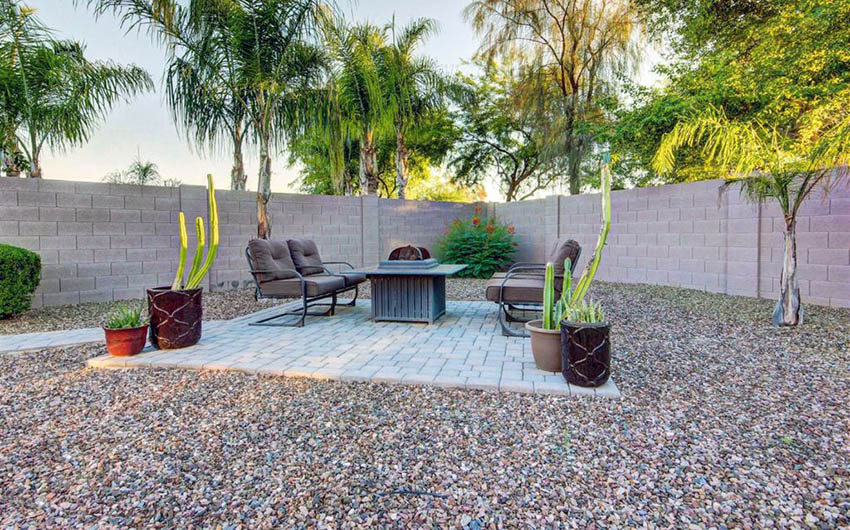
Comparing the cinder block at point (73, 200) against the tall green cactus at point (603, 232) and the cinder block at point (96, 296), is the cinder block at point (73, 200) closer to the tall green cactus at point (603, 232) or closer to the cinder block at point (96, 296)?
the cinder block at point (96, 296)

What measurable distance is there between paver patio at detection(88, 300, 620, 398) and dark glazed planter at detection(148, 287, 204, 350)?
3.4 inches

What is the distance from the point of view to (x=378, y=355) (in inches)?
125

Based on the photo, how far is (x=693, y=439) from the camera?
191 centimetres

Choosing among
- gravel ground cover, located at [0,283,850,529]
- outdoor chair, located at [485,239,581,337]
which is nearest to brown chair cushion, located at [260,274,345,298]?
gravel ground cover, located at [0,283,850,529]

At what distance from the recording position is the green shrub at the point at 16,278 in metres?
4.32

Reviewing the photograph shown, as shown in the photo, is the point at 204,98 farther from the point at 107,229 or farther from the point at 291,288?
the point at 291,288

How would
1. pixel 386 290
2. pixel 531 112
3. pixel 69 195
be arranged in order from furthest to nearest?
1. pixel 531 112
2. pixel 69 195
3. pixel 386 290

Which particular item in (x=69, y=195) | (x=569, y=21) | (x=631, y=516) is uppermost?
(x=569, y=21)

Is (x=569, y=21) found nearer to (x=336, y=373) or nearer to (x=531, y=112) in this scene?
(x=531, y=112)

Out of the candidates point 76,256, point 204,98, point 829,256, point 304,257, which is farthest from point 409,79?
point 829,256

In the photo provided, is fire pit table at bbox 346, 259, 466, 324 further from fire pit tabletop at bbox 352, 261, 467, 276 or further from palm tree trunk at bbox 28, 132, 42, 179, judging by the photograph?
palm tree trunk at bbox 28, 132, 42, 179

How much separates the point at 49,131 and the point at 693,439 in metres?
7.50

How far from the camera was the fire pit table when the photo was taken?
425cm

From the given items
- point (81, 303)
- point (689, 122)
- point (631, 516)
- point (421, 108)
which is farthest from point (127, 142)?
point (631, 516)
